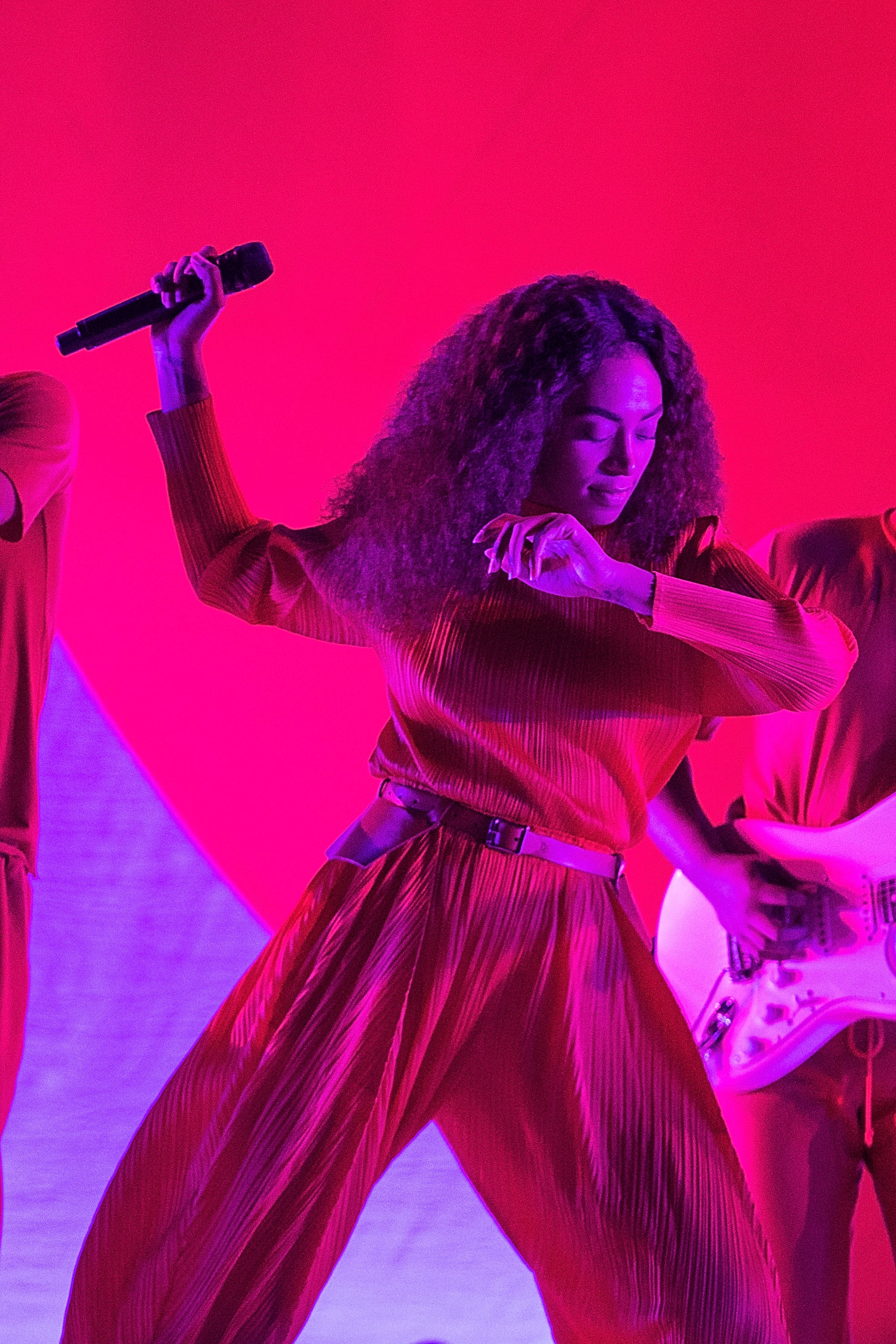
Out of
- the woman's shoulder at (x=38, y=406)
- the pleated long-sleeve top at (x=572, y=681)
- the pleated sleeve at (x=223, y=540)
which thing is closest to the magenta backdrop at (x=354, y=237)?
the woman's shoulder at (x=38, y=406)

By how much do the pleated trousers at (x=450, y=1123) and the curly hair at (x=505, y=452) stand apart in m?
0.32

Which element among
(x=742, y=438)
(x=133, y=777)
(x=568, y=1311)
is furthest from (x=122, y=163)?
(x=568, y=1311)

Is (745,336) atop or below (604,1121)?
atop

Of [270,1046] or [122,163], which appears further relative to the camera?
[122,163]

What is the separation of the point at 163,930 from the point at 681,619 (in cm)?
153

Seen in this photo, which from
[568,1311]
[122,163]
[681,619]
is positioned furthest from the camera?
[122,163]

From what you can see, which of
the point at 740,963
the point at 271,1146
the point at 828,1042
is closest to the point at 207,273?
→ the point at 271,1146

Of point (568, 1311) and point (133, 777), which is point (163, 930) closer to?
point (133, 777)

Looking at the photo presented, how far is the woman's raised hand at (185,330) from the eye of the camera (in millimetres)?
1697

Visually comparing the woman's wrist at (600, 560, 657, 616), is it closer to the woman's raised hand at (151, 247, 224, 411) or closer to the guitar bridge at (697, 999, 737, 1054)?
the woman's raised hand at (151, 247, 224, 411)

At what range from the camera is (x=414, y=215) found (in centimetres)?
253

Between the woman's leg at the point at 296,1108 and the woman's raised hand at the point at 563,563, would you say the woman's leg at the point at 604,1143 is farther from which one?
the woman's raised hand at the point at 563,563

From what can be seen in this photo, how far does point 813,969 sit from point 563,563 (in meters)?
0.90

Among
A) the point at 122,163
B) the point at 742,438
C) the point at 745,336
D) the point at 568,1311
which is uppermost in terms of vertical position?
the point at 122,163
